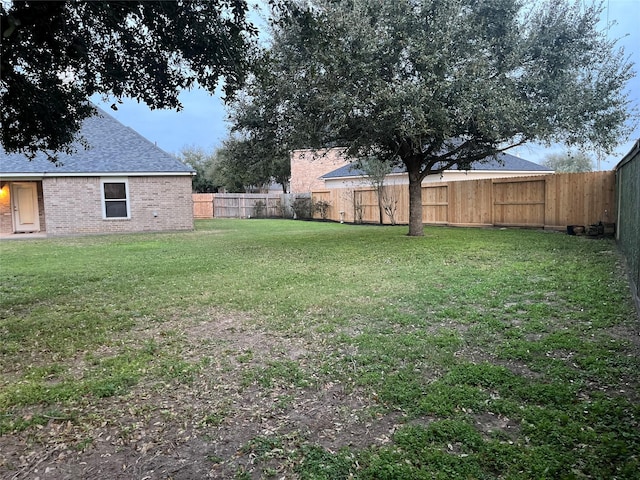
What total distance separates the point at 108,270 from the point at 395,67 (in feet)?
24.1

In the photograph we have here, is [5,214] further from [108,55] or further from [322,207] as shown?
[108,55]

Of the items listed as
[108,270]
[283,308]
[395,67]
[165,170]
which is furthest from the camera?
[165,170]

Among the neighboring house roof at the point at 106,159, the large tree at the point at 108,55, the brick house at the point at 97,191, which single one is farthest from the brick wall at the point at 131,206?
the large tree at the point at 108,55

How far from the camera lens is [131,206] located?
17641 millimetres

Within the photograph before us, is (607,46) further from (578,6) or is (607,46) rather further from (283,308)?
(283,308)

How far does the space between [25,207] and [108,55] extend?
52.4 feet

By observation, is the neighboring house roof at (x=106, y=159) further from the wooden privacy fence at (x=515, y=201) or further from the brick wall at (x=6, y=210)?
the wooden privacy fence at (x=515, y=201)

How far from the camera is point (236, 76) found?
5668mm

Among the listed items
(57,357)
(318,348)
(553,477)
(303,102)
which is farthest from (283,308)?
(303,102)

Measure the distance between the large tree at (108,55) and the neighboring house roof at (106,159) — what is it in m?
11.6

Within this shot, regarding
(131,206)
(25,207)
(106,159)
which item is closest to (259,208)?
(131,206)

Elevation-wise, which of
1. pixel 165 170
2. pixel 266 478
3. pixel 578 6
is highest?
pixel 578 6

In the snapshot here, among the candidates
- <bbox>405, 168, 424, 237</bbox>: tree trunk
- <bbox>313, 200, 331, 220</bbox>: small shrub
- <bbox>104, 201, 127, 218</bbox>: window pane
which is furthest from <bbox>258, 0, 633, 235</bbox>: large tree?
<bbox>313, 200, 331, 220</bbox>: small shrub

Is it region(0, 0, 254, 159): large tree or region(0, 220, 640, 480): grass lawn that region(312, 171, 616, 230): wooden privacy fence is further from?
region(0, 0, 254, 159): large tree
